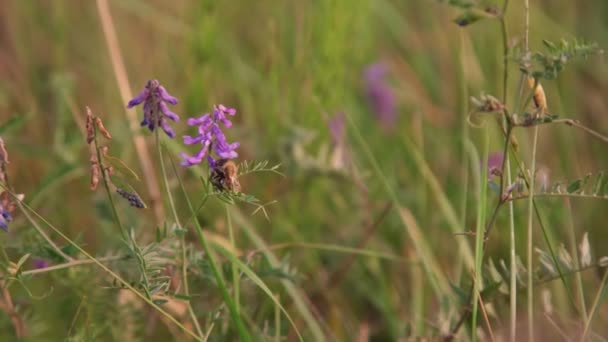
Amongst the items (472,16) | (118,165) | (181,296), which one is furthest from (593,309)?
(118,165)

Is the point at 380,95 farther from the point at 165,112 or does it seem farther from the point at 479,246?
the point at 165,112

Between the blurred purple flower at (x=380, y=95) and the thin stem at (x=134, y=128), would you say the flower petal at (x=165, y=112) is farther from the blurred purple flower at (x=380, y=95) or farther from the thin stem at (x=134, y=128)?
the blurred purple flower at (x=380, y=95)

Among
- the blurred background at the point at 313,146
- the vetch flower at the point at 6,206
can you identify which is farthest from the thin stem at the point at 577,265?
the vetch flower at the point at 6,206

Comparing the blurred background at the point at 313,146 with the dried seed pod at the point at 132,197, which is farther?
the blurred background at the point at 313,146

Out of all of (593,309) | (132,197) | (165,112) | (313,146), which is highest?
(313,146)

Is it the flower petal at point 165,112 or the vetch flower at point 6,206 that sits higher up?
the flower petal at point 165,112

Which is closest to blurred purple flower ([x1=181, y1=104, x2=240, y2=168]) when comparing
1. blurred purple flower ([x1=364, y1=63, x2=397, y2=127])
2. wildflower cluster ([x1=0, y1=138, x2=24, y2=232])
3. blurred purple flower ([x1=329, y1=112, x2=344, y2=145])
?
wildflower cluster ([x1=0, y1=138, x2=24, y2=232])

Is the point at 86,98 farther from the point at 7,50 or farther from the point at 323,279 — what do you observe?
the point at 323,279
